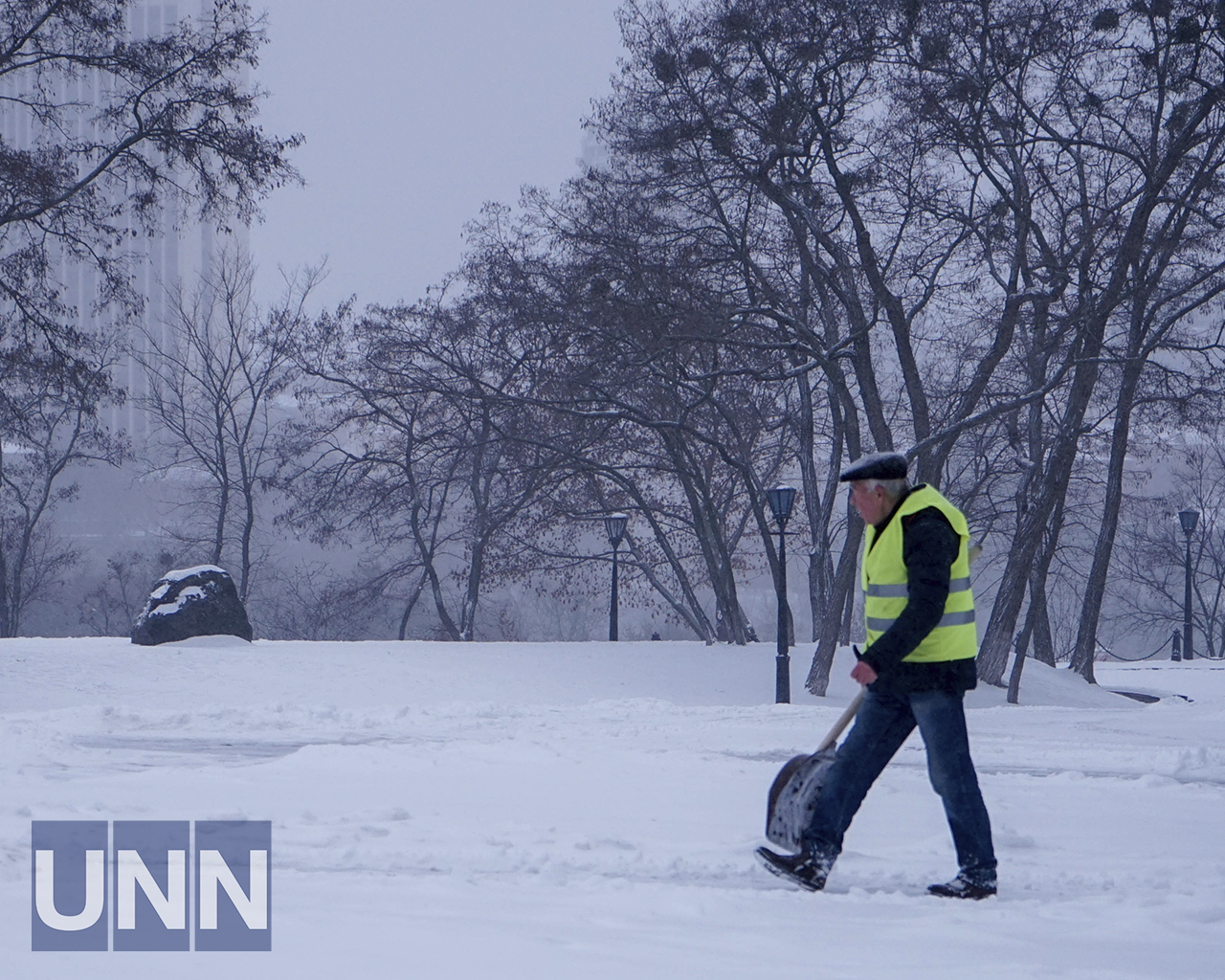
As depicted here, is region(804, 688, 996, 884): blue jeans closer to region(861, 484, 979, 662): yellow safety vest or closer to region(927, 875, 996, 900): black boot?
region(927, 875, 996, 900): black boot

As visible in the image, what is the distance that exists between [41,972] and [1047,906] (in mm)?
3385

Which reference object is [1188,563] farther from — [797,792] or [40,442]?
[797,792]

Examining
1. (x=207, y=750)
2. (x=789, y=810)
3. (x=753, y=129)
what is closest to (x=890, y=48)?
(x=753, y=129)

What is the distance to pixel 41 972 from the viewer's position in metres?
3.86

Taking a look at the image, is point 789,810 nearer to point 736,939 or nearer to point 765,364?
point 736,939

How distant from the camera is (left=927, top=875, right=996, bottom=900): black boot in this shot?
190 inches

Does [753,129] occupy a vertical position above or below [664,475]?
above

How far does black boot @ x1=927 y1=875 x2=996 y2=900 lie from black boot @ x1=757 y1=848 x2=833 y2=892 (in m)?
0.41

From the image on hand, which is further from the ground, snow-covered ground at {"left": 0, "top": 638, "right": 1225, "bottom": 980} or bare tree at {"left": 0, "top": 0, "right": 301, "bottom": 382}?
bare tree at {"left": 0, "top": 0, "right": 301, "bottom": 382}

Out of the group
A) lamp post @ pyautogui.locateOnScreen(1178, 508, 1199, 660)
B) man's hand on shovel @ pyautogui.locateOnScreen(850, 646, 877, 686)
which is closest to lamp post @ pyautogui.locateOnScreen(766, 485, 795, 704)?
man's hand on shovel @ pyautogui.locateOnScreen(850, 646, 877, 686)

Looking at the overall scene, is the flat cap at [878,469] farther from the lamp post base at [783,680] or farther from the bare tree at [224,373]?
the bare tree at [224,373]

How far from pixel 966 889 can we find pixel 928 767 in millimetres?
454

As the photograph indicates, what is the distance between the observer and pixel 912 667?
15.8 ft

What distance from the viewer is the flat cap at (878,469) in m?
4.89
